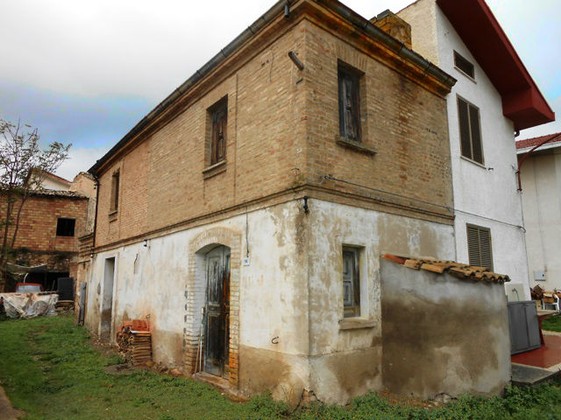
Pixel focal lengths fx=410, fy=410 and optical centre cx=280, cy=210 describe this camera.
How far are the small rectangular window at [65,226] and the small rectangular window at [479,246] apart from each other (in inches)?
943

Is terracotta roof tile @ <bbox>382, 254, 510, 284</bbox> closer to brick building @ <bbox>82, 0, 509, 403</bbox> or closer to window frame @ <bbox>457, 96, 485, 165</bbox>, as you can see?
brick building @ <bbox>82, 0, 509, 403</bbox>

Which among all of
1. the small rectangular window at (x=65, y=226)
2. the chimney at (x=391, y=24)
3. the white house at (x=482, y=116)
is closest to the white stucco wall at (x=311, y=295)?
the white house at (x=482, y=116)

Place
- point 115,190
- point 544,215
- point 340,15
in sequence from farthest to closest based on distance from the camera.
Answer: point 544,215, point 115,190, point 340,15

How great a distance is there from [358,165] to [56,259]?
2325 cm

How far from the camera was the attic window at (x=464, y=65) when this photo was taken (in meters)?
10.6

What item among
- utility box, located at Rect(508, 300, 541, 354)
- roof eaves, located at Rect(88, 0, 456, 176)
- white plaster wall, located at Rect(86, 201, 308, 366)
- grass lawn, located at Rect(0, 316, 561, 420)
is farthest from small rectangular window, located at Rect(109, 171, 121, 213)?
utility box, located at Rect(508, 300, 541, 354)

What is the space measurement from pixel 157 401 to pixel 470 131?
30.1 feet

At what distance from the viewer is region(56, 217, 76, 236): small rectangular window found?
25.5 metres

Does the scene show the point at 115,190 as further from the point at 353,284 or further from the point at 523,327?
the point at 523,327

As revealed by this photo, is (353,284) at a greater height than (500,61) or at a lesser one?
lesser

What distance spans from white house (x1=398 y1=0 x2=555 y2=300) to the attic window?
0.03m

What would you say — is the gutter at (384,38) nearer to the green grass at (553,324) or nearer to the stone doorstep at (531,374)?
the stone doorstep at (531,374)

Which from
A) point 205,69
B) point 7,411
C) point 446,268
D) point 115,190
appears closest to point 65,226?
point 115,190

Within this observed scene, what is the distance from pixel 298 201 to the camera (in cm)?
608
